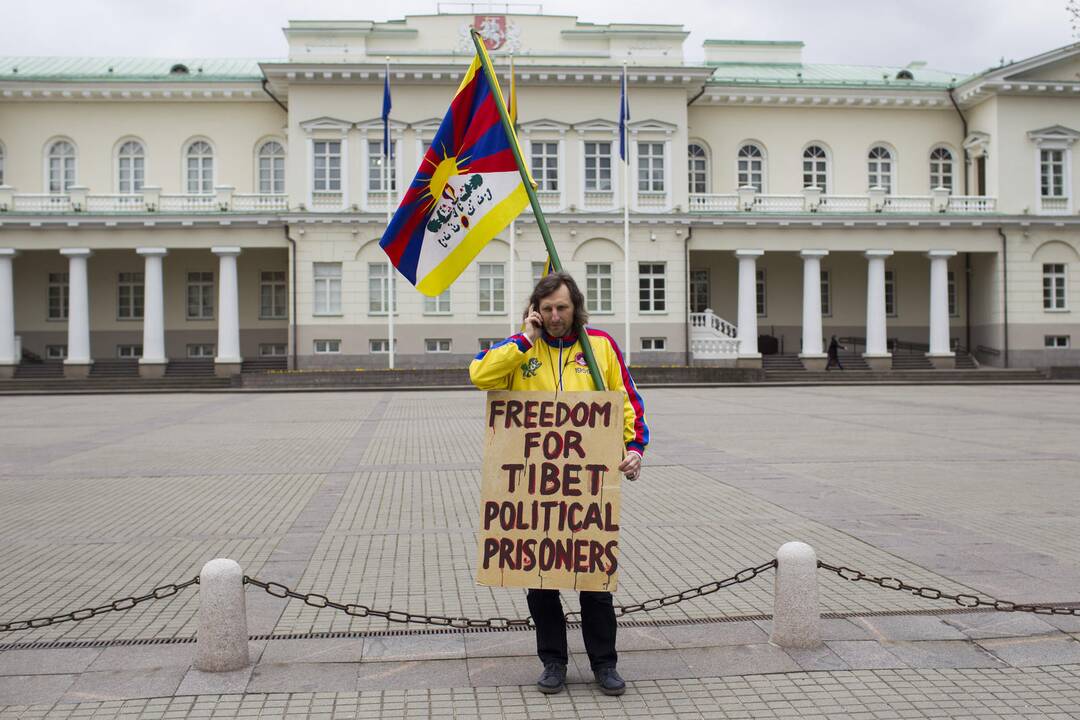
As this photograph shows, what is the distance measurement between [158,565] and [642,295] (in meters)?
34.1

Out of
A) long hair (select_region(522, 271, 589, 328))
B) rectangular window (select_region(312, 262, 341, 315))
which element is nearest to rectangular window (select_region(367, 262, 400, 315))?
rectangular window (select_region(312, 262, 341, 315))

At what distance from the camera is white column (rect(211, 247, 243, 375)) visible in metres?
39.4

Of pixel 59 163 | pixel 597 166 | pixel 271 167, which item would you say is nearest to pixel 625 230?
pixel 597 166

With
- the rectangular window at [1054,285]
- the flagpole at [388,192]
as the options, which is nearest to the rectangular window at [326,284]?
the flagpole at [388,192]

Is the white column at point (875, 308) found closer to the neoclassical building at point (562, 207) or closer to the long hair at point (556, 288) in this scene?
the neoclassical building at point (562, 207)

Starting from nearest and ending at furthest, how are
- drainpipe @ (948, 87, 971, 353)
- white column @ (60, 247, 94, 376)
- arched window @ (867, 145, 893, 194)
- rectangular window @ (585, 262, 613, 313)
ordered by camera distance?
white column @ (60, 247, 94, 376) → rectangular window @ (585, 262, 613, 313) → drainpipe @ (948, 87, 971, 353) → arched window @ (867, 145, 893, 194)

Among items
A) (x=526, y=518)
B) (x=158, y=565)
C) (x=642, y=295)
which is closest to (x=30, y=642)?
(x=158, y=565)

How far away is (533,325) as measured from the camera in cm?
521

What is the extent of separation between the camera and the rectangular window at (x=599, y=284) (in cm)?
4059

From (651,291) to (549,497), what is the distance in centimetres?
3601

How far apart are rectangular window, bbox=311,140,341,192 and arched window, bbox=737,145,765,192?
1806 cm

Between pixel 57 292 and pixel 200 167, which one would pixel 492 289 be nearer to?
pixel 200 167

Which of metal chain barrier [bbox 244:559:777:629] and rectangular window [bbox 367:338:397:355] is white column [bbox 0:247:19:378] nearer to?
rectangular window [bbox 367:338:397:355]

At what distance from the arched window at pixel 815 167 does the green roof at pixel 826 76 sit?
118 inches
